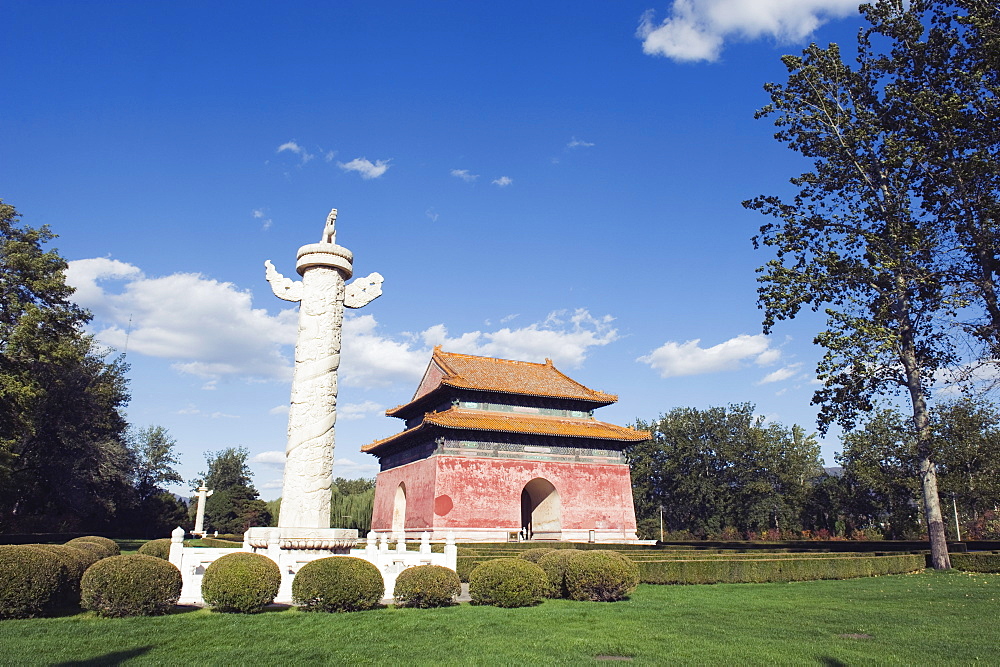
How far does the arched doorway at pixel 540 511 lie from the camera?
3169cm

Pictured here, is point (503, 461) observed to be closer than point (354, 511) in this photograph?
Yes

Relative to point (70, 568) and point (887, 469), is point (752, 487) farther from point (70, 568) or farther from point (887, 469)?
point (70, 568)

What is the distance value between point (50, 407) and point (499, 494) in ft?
74.4

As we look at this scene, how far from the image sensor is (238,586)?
1007 cm

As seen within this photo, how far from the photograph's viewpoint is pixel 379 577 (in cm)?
1085

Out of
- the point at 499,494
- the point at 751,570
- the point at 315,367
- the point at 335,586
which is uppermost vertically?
the point at 315,367

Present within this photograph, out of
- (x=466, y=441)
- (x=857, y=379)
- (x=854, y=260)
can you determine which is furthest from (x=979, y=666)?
(x=466, y=441)

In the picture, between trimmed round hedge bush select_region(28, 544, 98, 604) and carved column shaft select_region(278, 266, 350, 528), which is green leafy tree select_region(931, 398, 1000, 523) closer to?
carved column shaft select_region(278, 266, 350, 528)

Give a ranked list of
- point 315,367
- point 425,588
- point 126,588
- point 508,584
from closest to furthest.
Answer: point 126,588
point 425,588
point 508,584
point 315,367

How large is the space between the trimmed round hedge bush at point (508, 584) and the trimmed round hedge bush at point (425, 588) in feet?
1.53

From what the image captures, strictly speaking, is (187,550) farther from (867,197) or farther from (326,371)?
(867,197)

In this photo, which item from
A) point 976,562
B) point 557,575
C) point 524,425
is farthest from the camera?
point 524,425

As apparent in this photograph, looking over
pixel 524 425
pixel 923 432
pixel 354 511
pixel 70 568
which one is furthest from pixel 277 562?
pixel 354 511

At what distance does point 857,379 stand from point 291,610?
1778cm
